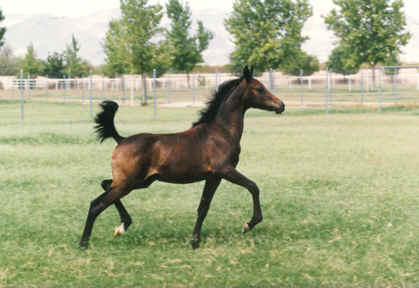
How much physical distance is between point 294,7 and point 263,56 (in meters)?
6.89

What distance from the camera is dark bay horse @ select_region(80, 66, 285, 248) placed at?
5406mm

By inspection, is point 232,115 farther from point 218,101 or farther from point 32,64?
point 32,64

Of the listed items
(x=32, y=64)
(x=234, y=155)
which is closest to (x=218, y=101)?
(x=234, y=155)

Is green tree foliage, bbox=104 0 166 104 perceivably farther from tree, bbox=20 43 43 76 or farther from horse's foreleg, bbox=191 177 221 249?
tree, bbox=20 43 43 76

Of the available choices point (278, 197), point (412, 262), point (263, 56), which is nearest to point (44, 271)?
point (412, 262)

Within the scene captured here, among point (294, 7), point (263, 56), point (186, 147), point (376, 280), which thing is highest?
point (294, 7)

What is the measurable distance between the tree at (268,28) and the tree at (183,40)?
13.0 metres

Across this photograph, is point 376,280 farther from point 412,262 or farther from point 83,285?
point 83,285

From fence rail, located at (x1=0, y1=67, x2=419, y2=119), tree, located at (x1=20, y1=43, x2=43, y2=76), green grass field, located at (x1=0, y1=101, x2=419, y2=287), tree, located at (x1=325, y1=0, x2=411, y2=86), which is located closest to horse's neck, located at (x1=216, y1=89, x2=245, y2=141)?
green grass field, located at (x1=0, y1=101, x2=419, y2=287)

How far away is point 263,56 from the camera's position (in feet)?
189

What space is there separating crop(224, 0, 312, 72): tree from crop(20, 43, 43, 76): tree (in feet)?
115

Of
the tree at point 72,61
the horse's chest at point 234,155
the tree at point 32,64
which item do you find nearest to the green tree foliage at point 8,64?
the tree at point 32,64

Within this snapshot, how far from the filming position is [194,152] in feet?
18.3

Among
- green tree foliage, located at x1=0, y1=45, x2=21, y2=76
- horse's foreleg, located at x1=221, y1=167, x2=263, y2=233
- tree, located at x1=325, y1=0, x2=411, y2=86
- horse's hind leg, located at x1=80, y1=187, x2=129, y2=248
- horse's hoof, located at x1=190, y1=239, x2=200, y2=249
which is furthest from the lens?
green tree foliage, located at x1=0, y1=45, x2=21, y2=76
